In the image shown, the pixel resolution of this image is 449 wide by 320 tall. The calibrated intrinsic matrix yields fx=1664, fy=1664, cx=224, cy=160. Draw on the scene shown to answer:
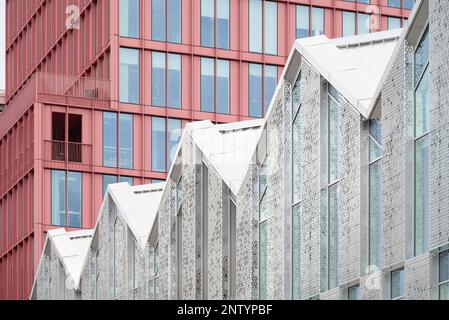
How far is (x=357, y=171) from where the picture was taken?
36.8 metres

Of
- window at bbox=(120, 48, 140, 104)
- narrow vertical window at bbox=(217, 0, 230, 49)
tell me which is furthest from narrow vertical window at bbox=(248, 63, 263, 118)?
window at bbox=(120, 48, 140, 104)

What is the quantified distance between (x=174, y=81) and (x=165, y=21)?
3174mm

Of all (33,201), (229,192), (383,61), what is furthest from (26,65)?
(383,61)

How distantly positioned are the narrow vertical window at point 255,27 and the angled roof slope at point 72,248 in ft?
75.0

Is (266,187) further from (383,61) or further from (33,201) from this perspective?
(33,201)

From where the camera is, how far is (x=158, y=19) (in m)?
86.9

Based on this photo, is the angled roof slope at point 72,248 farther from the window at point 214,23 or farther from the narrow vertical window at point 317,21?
the narrow vertical window at point 317,21

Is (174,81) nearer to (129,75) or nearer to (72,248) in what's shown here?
(129,75)

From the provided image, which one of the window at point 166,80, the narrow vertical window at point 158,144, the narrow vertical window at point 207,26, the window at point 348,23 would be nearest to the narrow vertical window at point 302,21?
the window at point 348,23

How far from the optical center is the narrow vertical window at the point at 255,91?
290 ft

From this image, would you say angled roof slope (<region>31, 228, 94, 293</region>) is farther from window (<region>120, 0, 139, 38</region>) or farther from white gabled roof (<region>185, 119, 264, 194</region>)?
window (<region>120, 0, 139, 38</region>)

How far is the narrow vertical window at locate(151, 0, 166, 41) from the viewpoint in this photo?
86625 mm

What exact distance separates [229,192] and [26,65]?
55030 millimetres

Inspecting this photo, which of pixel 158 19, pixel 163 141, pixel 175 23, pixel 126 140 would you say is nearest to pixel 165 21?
pixel 158 19
